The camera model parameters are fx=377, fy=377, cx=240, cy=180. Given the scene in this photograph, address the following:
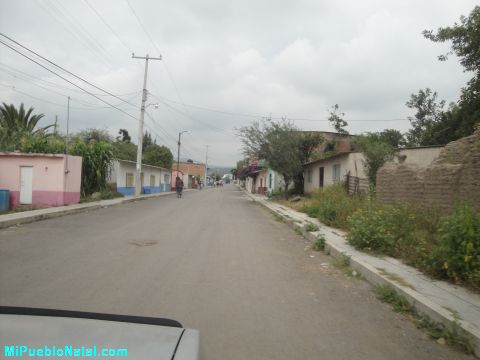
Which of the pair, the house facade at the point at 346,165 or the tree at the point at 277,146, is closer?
the house facade at the point at 346,165

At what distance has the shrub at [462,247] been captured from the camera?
5.42 metres

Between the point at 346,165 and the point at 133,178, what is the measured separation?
66.7 ft

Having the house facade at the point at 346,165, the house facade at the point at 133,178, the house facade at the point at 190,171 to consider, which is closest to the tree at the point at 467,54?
the house facade at the point at 346,165

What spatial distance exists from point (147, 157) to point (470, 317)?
56284mm

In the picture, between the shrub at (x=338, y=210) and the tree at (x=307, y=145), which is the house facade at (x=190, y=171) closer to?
the tree at (x=307, y=145)

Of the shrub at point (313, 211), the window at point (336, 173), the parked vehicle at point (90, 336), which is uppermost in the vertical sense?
the window at point (336, 173)

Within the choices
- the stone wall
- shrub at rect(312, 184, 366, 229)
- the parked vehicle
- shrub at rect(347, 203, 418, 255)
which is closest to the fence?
shrub at rect(312, 184, 366, 229)

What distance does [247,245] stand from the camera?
985cm

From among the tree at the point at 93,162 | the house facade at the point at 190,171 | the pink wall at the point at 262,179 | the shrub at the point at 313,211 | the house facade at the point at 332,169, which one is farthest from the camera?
the house facade at the point at 190,171

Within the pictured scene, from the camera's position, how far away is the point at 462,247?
18.1 ft

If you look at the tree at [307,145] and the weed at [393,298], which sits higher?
the tree at [307,145]

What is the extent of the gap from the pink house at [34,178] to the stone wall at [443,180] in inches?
613

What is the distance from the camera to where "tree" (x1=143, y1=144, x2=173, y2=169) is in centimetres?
5811

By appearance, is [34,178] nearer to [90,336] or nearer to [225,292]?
[225,292]
